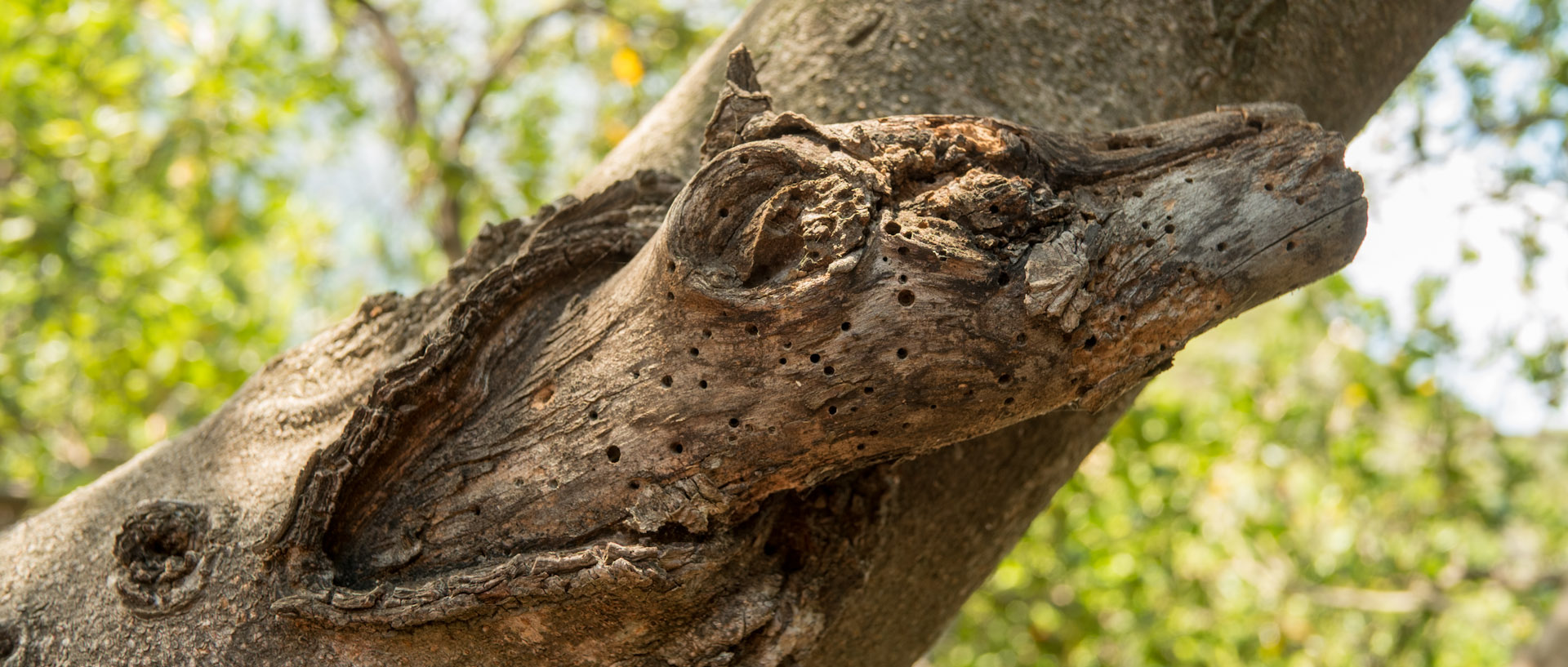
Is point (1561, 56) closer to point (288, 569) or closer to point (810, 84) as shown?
point (810, 84)

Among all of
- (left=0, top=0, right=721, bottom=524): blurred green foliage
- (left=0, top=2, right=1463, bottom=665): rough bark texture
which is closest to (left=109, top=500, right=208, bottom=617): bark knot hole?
(left=0, top=2, right=1463, bottom=665): rough bark texture

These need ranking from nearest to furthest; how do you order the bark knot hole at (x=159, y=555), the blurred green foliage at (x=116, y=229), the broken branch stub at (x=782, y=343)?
the broken branch stub at (x=782, y=343)
the bark knot hole at (x=159, y=555)
the blurred green foliage at (x=116, y=229)

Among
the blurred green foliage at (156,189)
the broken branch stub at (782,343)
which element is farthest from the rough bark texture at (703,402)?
the blurred green foliage at (156,189)

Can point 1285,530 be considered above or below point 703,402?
below

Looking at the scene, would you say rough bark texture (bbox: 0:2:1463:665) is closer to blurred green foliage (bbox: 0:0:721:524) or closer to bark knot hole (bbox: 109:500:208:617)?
bark knot hole (bbox: 109:500:208:617)

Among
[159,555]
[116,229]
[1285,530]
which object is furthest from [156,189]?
[1285,530]

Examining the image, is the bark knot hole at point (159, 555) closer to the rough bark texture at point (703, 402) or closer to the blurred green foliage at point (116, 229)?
the rough bark texture at point (703, 402)

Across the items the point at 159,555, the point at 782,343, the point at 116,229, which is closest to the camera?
the point at 782,343

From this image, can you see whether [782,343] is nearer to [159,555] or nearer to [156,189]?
[159,555]

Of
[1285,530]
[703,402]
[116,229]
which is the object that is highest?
[703,402]
